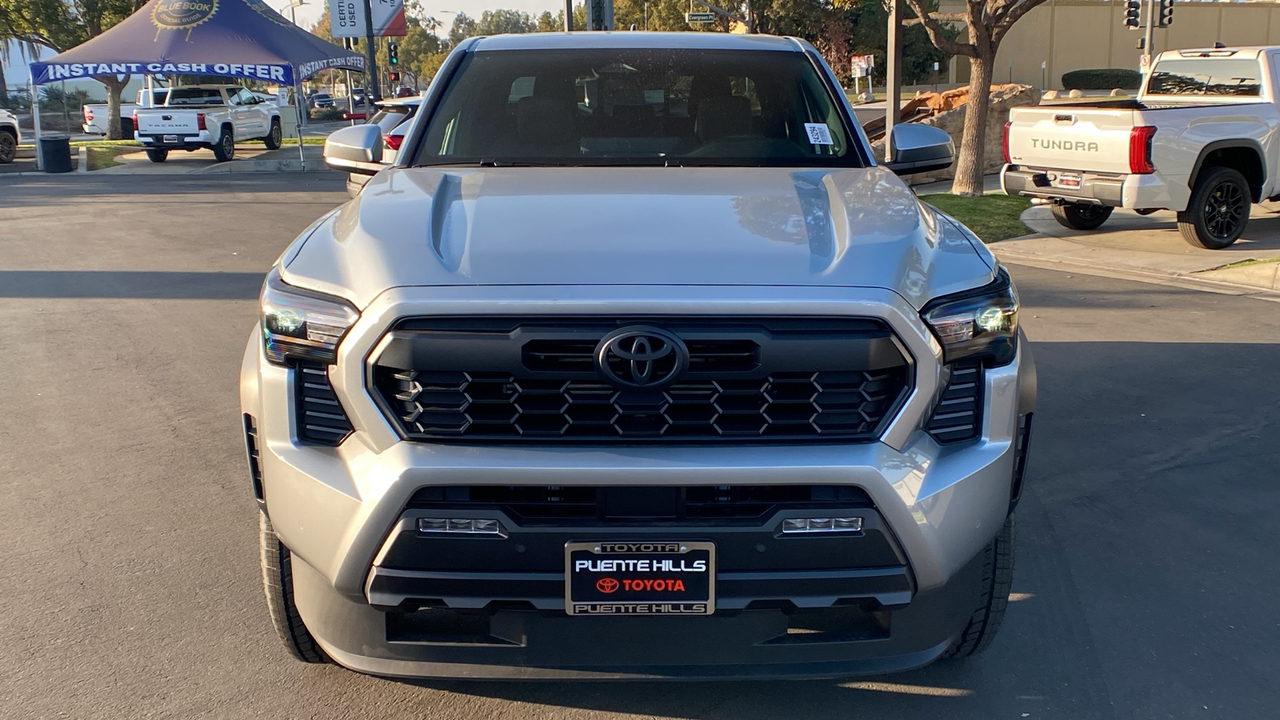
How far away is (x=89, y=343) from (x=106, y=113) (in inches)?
1268

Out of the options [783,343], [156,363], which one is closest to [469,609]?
[783,343]

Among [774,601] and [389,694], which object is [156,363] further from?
[774,601]

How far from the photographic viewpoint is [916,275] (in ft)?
8.85

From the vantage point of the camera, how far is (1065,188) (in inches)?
444

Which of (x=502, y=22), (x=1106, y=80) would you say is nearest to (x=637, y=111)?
(x=1106, y=80)

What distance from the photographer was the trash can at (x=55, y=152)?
2428 cm

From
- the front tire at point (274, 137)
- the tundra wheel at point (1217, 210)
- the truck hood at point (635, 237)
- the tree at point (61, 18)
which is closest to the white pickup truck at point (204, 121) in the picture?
the front tire at point (274, 137)

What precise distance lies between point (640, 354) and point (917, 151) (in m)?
2.22

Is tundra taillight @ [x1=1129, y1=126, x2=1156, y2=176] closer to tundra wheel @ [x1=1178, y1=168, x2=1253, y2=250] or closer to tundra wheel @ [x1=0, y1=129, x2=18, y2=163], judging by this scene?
tundra wheel @ [x1=1178, y1=168, x2=1253, y2=250]

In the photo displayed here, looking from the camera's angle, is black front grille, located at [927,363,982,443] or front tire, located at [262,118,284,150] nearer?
black front grille, located at [927,363,982,443]

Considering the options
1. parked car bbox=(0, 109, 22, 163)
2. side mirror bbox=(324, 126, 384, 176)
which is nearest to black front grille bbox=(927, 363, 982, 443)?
side mirror bbox=(324, 126, 384, 176)

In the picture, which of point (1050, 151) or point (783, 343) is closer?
point (783, 343)

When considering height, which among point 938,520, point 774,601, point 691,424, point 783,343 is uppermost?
point 783,343

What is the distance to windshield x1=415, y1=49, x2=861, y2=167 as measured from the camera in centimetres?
404
